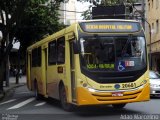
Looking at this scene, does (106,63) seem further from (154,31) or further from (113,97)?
(154,31)

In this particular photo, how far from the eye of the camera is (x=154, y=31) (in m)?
45.3

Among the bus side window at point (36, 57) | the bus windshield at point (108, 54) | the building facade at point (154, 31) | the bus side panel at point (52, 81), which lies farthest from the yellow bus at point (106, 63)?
the building facade at point (154, 31)

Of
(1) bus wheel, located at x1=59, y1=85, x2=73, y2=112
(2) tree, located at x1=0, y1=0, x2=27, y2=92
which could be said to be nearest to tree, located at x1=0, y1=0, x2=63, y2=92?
(2) tree, located at x1=0, y1=0, x2=27, y2=92

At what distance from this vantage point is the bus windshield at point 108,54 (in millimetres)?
14008

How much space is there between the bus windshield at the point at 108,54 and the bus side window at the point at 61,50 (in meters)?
1.83

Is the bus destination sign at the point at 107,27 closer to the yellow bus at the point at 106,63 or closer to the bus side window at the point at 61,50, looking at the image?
the yellow bus at the point at 106,63

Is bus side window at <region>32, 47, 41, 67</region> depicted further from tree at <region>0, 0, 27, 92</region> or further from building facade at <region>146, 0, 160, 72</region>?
Answer: building facade at <region>146, 0, 160, 72</region>

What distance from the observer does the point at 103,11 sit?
23625mm

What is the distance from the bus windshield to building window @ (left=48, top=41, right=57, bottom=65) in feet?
10.8

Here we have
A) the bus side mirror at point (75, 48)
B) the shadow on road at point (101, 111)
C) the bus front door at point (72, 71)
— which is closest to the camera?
the bus side mirror at point (75, 48)

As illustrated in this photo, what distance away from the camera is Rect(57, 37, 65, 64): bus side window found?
15742 millimetres

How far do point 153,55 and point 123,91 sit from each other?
110 ft

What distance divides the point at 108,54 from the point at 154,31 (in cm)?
3206

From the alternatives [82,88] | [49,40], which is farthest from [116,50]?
[49,40]
